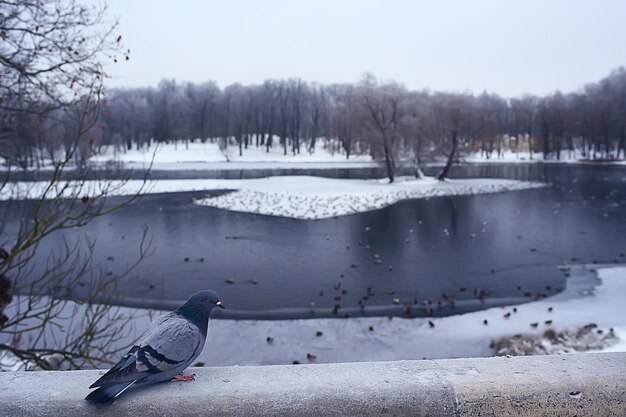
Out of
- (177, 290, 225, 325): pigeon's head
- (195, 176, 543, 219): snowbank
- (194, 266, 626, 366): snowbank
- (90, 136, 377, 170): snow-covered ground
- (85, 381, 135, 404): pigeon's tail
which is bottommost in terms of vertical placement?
(194, 266, 626, 366): snowbank

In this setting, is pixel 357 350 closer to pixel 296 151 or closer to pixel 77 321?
pixel 77 321

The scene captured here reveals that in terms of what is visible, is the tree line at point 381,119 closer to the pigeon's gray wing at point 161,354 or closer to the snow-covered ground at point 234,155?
the snow-covered ground at point 234,155

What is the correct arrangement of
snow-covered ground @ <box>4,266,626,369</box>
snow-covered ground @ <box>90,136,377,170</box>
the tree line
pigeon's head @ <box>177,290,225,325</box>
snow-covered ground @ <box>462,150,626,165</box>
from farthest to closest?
snow-covered ground @ <box>90,136,377,170</box>
snow-covered ground @ <box>462,150,626,165</box>
the tree line
snow-covered ground @ <box>4,266,626,369</box>
pigeon's head @ <box>177,290,225,325</box>

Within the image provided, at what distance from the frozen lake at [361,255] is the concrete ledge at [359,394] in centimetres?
460

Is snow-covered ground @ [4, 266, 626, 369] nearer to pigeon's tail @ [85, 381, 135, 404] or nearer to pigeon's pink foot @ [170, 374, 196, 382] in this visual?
pigeon's pink foot @ [170, 374, 196, 382]

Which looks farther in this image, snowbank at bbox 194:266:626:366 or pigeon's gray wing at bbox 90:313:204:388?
snowbank at bbox 194:266:626:366

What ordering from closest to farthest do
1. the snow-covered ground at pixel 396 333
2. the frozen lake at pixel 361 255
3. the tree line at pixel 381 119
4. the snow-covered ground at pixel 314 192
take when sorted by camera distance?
the snow-covered ground at pixel 396 333 < the frozen lake at pixel 361 255 < the snow-covered ground at pixel 314 192 < the tree line at pixel 381 119

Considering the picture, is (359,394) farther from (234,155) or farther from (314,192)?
(234,155)

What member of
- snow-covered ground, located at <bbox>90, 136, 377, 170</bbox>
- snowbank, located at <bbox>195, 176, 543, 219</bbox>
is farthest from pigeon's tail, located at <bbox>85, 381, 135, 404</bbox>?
snow-covered ground, located at <bbox>90, 136, 377, 170</bbox>

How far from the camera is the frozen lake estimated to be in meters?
10.1

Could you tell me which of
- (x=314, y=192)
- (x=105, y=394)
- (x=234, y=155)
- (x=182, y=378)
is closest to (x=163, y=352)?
(x=182, y=378)

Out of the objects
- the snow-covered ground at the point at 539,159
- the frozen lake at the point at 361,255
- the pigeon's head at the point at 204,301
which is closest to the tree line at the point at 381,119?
the snow-covered ground at the point at 539,159

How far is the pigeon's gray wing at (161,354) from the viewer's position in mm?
1822

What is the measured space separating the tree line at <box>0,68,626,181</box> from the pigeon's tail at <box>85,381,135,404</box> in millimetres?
31518
